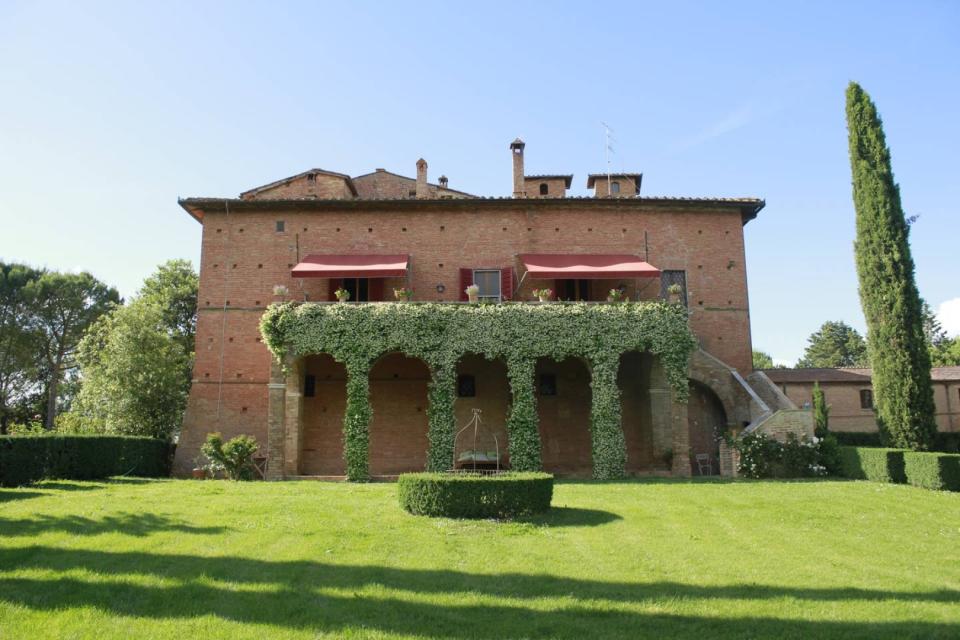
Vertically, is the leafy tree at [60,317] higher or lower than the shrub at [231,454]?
higher

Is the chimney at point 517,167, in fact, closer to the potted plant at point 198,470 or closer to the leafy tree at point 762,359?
the potted plant at point 198,470

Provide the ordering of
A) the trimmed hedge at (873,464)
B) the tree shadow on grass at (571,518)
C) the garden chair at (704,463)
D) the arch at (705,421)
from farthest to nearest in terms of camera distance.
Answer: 1. the arch at (705,421)
2. the garden chair at (704,463)
3. the trimmed hedge at (873,464)
4. the tree shadow on grass at (571,518)

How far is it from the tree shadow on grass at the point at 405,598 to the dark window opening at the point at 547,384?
16599 millimetres

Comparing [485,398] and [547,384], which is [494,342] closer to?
[485,398]

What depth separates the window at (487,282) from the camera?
2553cm

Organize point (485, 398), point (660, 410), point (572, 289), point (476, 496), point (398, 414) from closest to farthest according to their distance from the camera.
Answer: point (476, 496) < point (660, 410) < point (398, 414) < point (485, 398) < point (572, 289)

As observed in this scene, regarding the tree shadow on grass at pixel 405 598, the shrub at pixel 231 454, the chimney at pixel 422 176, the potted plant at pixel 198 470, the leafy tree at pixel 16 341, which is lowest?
the tree shadow on grass at pixel 405 598

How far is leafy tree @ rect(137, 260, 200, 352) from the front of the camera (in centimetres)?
3834

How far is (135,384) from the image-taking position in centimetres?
2786

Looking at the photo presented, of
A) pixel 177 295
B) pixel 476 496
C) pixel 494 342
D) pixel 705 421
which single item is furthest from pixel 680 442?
pixel 177 295

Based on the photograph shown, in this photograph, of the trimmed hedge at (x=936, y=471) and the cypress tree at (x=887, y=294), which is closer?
the trimmed hedge at (x=936, y=471)

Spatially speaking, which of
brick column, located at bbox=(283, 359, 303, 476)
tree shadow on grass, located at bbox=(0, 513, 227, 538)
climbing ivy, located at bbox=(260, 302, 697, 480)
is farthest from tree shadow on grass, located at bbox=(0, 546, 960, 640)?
climbing ivy, located at bbox=(260, 302, 697, 480)

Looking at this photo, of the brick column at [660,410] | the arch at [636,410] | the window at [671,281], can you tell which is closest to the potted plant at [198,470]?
the arch at [636,410]

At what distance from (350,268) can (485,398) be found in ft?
22.7
